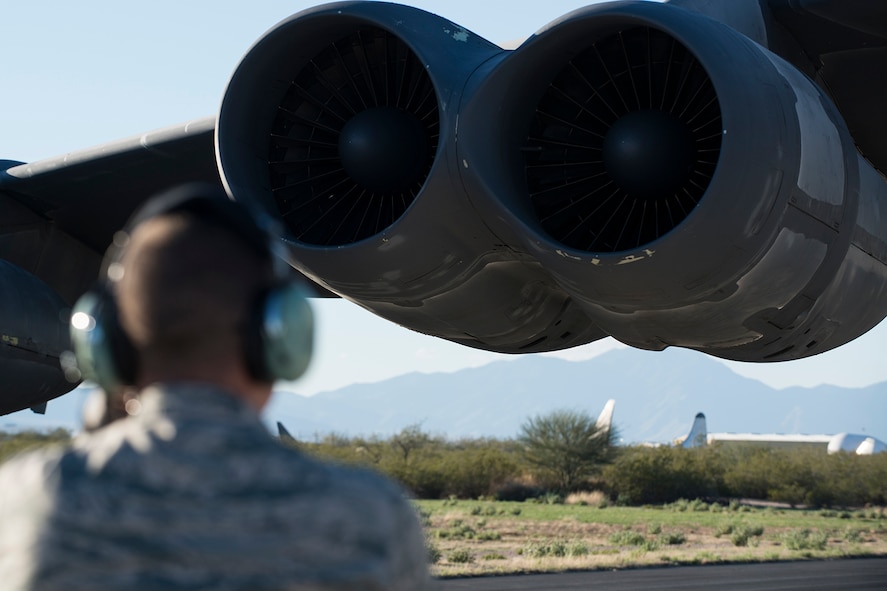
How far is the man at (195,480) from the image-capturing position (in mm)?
1032

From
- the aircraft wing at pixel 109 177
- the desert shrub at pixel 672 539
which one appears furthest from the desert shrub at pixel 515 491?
the aircraft wing at pixel 109 177

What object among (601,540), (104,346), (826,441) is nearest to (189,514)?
(104,346)

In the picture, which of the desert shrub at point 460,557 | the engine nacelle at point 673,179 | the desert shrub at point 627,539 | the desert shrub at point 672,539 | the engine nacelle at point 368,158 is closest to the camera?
the engine nacelle at point 673,179

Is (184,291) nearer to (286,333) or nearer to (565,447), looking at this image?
(286,333)

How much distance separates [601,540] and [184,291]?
85.6 ft

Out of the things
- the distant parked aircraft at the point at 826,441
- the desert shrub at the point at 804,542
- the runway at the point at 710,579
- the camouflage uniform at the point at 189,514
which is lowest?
the runway at the point at 710,579

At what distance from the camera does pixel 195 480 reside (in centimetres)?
105

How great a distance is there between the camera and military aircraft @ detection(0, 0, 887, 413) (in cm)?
464

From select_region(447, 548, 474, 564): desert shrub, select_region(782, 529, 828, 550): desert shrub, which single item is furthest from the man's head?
select_region(782, 529, 828, 550): desert shrub

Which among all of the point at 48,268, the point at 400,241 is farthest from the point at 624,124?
the point at 48,268

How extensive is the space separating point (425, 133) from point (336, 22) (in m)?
0.64

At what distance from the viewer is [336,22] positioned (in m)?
5.26

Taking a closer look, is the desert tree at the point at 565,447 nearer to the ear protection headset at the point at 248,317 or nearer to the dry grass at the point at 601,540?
the dry grass at the point at 601,540

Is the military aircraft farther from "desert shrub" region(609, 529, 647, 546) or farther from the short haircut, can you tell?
"desert shrub" region(609, 529, 647, 546)
